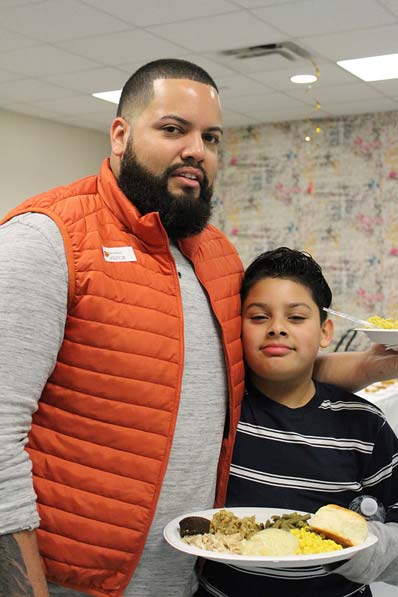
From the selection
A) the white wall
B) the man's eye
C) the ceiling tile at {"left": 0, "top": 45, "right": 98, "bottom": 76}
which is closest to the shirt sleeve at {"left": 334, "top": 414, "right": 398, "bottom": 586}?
the man's eye

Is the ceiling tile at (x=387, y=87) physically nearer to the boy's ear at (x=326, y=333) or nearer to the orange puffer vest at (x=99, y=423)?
the boy's ear at (x=326, y=333)

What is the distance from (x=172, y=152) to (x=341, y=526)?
74 cm

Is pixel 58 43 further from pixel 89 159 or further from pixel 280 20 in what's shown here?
pixel 89 159

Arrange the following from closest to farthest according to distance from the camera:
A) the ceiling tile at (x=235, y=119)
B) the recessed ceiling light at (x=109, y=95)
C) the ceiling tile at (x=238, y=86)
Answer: the ceiling tile at (x=238, y=86)
the recessed ceiling light at (x=109, y=95)
the ceiling tile at (x=235, y=119)

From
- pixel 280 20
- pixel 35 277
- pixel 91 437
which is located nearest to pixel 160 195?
pixel 35 277

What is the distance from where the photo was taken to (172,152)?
1.46 m

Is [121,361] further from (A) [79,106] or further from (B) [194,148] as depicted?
(A) [79,106]

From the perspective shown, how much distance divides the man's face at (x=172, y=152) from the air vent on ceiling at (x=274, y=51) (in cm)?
354

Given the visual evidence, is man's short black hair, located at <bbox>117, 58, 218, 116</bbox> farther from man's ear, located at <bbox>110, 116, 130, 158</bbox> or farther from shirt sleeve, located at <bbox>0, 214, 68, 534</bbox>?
shirt sleeve, located at <bbox>0, 214, 68, 534</bbox>

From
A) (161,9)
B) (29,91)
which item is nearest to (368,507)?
(161,9)

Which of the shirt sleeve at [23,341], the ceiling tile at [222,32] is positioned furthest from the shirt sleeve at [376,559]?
the ceiling tile at [222,32]

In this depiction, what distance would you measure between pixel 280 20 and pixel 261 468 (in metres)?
3.38

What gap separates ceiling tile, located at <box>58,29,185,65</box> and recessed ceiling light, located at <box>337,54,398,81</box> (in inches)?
46.7

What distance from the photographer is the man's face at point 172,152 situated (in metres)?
1.47
